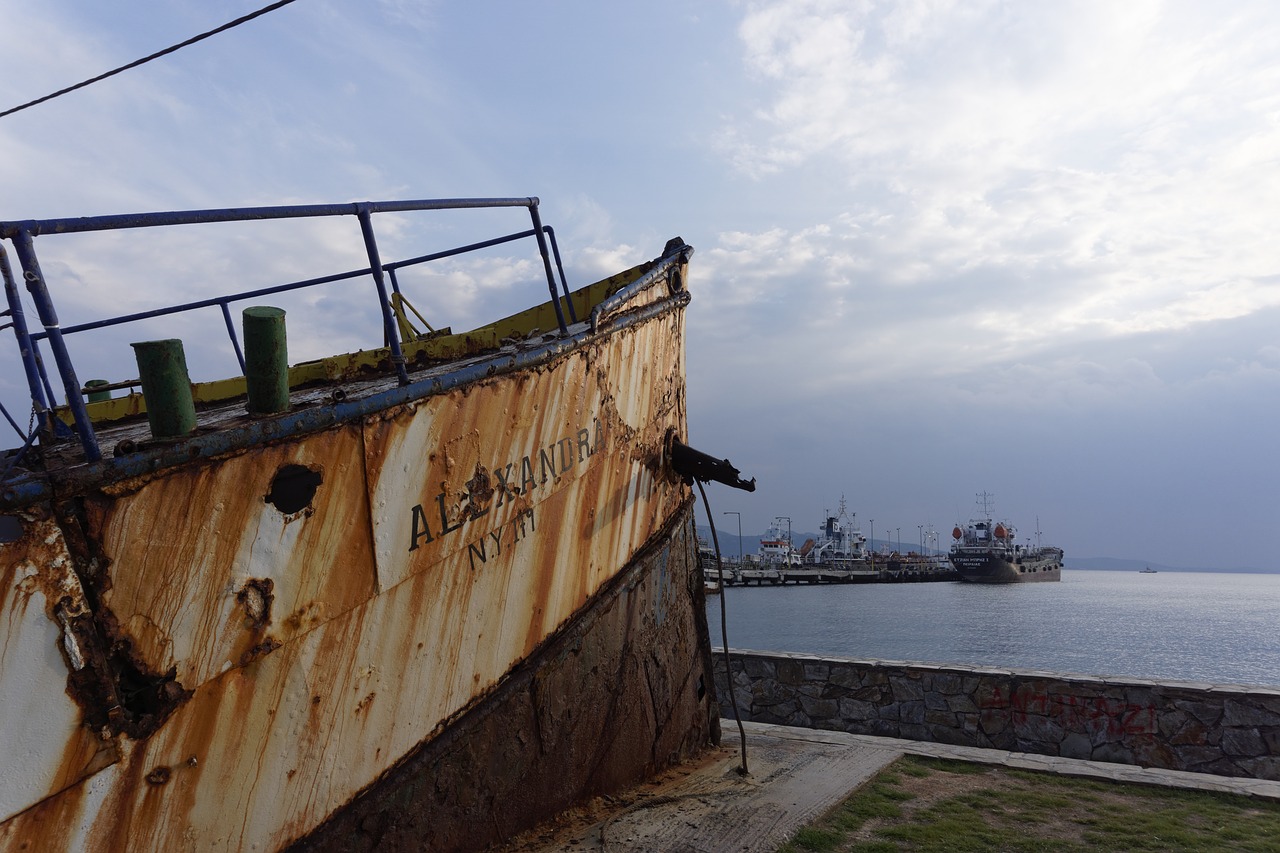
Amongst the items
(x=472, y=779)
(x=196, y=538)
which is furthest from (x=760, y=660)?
(x=196, y=538)

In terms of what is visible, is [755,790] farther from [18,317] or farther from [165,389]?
[18,317]

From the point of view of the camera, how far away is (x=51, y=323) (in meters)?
2.21

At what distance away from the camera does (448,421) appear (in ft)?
10.6

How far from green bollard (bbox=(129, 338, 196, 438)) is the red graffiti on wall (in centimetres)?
817

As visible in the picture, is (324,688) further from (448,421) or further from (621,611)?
(621,611)

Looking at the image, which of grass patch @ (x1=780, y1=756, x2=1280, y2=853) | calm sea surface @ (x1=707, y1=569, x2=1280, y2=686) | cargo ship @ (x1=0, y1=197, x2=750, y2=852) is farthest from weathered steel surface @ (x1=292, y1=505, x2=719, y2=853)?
calm sea surface @ (x1=707, y1=569, x2=1280, y2=686)

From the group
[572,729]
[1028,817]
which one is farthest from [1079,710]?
[572,729]

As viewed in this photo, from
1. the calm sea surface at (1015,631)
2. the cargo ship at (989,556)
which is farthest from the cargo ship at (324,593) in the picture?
the cargo ship at (989,556)

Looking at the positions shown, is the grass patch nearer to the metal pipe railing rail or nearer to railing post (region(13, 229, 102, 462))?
the metal pipe railing rail

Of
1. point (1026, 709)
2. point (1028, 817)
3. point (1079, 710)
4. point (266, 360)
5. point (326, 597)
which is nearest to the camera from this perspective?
point (266, 360)

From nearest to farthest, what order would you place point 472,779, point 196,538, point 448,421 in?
1. point 196,538
2. point 448,421
3. point 472,779

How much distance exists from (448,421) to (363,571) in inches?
26.0

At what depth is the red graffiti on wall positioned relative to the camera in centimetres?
765

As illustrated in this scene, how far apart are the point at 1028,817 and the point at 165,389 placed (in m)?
5.12
